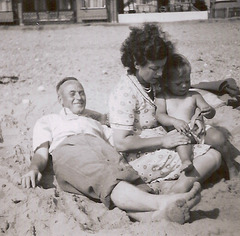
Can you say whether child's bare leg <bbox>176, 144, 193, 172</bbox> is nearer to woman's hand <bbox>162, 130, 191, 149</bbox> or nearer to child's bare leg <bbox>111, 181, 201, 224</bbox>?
woman's hand <bbox>162, 130, 191, 149</bbox>

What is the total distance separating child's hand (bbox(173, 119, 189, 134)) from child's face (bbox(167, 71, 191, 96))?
0.23m

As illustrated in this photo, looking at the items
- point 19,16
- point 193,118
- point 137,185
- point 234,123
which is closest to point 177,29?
point 234,123

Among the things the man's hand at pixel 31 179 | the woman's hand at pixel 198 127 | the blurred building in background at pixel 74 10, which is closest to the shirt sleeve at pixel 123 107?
the woman's hand at pixel 198 127

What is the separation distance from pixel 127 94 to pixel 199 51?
312cm

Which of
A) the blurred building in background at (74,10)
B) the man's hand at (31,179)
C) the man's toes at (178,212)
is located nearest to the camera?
the man's toes at (178,212)

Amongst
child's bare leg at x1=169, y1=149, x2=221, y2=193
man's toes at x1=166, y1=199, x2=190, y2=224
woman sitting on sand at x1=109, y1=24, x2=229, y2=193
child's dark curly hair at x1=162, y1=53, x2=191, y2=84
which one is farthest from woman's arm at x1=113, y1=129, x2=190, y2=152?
man's toes at x1=166, y1=199, x2=190, y2=224

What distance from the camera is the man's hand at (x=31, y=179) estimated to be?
191 centimetres

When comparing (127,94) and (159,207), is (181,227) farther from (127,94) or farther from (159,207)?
(127,94)

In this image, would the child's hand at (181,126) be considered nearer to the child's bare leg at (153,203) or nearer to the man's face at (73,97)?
the child's bare leg at (153,203)

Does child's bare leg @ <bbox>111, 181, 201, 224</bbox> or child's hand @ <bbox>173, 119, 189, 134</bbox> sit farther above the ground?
child's hand @ <bbox>173, 119, 189, 134</bbox>

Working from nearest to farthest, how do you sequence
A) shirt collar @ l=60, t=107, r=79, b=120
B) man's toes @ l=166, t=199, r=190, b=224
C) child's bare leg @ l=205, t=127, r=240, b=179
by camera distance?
1. man's toes @ l=166, t=199, r=190, b=224
2. child's bare leg @ l=205, t=127, r=240, b=179
3. shirt collar @ l=60, t=107, r=79, b=120

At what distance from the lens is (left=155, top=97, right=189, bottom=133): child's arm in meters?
2.01

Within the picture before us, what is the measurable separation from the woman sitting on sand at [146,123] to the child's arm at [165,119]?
36 mm

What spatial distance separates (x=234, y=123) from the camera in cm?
282
